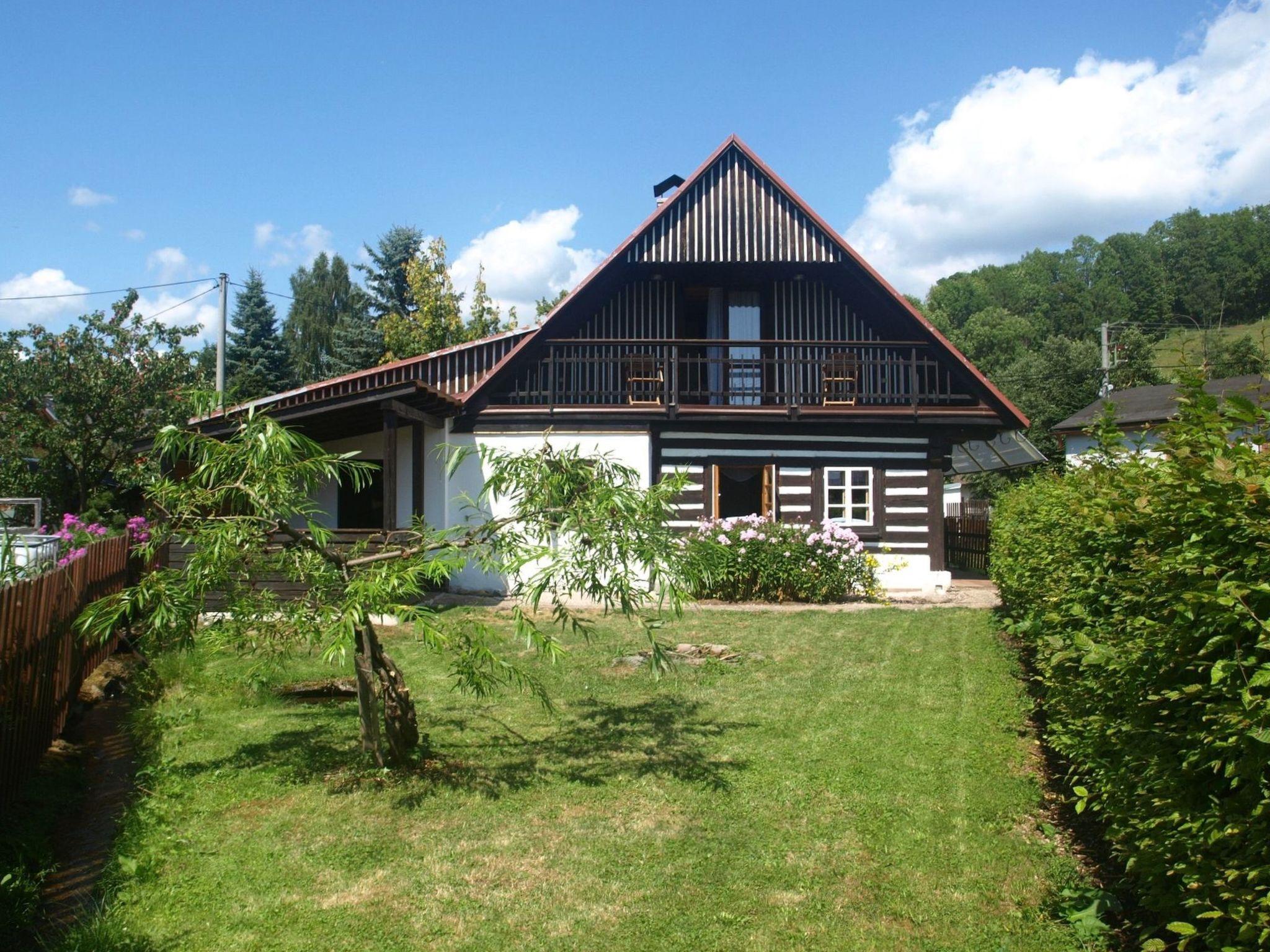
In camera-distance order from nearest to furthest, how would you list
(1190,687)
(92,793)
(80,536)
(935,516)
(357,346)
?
(1190,687)
(92,793)
(80,536)
(935,516)
(357,346)

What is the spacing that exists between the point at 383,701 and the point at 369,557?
97 centimetres

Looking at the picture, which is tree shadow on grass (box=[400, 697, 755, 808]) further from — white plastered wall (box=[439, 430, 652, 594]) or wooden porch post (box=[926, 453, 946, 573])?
wooden porch post (box=[926, 453, 946, 573])

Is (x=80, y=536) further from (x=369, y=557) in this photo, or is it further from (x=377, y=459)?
(x=369, y=557)

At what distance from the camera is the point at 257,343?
40.1 m

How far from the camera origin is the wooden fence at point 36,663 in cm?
584

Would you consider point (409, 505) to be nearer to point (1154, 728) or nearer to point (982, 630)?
point (982, 630)

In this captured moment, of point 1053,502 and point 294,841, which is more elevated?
point 1053,502

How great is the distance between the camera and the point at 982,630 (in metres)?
12.1

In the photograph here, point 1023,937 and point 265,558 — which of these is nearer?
point 1023,937

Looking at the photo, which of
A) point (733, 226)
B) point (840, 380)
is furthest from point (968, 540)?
point (733, 226)

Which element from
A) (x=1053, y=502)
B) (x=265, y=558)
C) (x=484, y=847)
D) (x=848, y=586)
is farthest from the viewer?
(x=848, y=586)

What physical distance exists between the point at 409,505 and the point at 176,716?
8.63 m

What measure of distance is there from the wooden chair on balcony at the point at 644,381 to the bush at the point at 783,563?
110 inches

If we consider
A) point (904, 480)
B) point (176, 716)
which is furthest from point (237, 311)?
point (176, 716)
